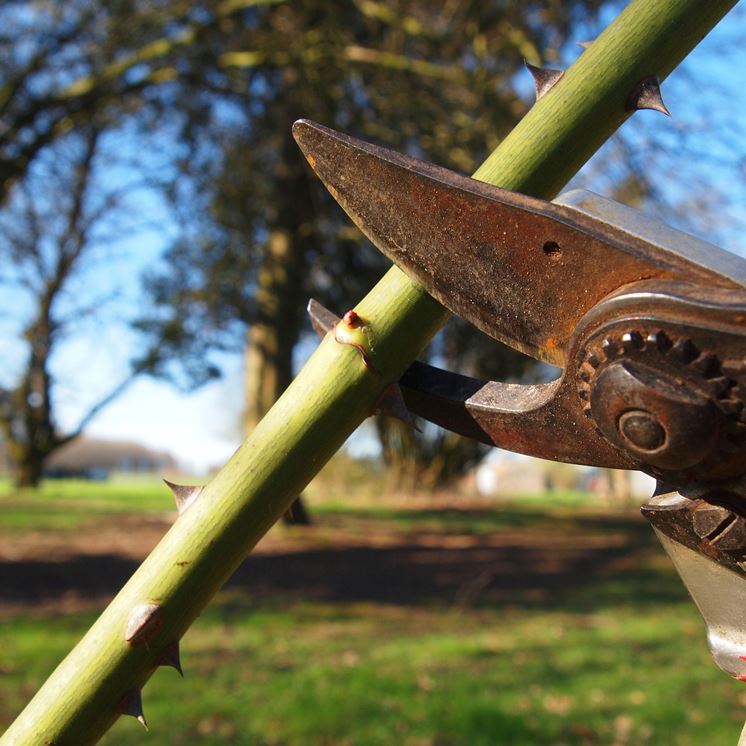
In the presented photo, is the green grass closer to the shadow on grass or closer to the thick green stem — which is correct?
the shadow on grass

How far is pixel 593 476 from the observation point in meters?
35.3

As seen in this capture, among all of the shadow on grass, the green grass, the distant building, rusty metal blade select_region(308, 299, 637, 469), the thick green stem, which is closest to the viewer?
the thick green stem

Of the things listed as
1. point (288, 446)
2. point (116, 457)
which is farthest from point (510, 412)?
point (116, 457)

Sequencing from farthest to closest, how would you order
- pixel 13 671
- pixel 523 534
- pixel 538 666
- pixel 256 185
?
1. pixel 523 534
2. pixel 256 185
3. pixel 538 666
4. pixel 13 671

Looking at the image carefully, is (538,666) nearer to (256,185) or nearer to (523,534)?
(256,185)

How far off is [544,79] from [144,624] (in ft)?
2.24

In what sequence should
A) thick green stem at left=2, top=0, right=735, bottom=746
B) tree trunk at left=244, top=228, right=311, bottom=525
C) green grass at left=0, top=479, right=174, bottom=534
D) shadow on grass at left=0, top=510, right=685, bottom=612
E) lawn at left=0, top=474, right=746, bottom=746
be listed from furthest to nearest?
green grass at left=0, top=479, right=174, bottom=534, tree trunk at left=244, top=228, right=311, bottom=525, shadow on grass at left=0, top=510, right=685, bottom=612, lawn at left=0, top=474, right=746, bottom=746, thick green stem at left=2, top=0, right=735, bottom=746

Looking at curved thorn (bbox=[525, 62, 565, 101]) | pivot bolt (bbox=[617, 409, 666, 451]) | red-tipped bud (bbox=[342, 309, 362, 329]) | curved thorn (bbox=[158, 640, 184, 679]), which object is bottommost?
curved thorn (bbox=[158, 640, 184, 679])

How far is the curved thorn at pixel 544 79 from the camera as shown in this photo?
2.67 feet

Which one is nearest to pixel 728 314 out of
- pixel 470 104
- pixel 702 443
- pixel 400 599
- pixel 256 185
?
pixel 702 443

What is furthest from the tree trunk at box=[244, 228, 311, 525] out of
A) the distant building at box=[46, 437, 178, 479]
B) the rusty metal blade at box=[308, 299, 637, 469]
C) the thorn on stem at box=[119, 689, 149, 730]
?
the distant building at box=[46, 437, 178, 479]

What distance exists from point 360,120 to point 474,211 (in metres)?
9.20

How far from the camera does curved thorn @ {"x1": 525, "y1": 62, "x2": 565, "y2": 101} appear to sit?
812mm

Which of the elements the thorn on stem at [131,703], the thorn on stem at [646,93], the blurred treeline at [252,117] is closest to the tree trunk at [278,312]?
the blurred treeline at [252,117]
